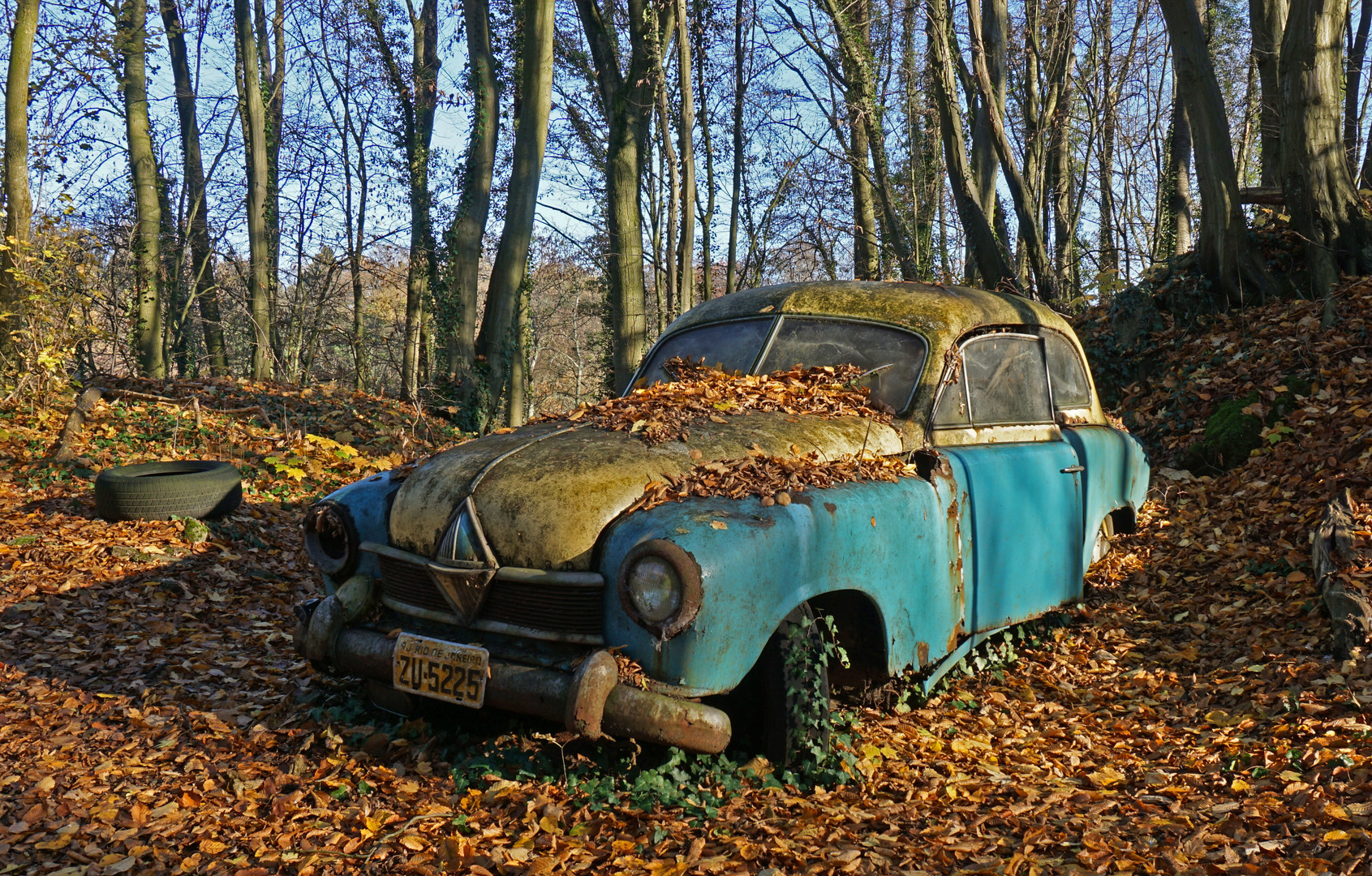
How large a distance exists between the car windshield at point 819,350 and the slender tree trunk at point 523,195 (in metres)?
6.55

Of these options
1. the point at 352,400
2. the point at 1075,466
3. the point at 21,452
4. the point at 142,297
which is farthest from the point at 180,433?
the point at 1075,466

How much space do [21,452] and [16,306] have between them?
8.25 feet

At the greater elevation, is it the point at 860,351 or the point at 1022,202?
the point at 1022,202

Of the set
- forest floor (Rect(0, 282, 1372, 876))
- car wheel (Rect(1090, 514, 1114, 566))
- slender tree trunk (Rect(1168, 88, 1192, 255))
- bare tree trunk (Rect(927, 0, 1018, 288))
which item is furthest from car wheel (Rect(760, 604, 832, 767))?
slender tree trunk (Rect(1168, 88, 1192, 255))

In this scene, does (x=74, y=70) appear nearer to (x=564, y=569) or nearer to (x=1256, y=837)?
(x=564, y=569)

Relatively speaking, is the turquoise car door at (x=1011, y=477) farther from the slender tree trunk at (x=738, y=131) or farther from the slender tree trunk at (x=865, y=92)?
the slender tree trunk at (x=738, y=131)

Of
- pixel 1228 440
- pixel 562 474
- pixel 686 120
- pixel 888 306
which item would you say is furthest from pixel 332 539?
pixel 686 120

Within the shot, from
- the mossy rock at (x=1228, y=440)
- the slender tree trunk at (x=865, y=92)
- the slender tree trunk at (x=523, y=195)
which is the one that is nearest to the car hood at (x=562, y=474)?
the mossy rock at (x=1228, y=440)

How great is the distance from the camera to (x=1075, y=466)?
16.1ft

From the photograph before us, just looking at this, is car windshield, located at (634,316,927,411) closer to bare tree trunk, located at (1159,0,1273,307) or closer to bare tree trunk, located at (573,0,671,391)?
bare tree trunk, located at (573,0,671,391)

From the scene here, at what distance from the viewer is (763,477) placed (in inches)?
135

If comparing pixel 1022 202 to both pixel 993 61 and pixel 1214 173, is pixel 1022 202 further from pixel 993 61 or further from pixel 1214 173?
pixel 993 61

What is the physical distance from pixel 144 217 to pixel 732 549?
560 inches

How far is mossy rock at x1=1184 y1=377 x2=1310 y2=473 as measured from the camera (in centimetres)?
740
